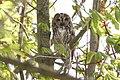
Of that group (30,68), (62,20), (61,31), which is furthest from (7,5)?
(62,20)

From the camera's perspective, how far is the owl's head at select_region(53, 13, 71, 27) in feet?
11.3

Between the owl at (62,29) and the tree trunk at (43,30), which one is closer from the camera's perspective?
the owl at (62,29)

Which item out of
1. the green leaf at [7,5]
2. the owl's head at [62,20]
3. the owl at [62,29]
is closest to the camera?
the green leaf at [7,5]

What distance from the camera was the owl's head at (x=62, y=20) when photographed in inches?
136

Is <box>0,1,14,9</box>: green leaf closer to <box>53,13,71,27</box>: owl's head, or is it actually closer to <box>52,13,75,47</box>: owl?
<box>52,13,75,47</box>: owl

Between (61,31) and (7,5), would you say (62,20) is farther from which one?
(7,5)

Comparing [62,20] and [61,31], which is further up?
[62,20]

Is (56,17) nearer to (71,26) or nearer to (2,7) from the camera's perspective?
(71,26)

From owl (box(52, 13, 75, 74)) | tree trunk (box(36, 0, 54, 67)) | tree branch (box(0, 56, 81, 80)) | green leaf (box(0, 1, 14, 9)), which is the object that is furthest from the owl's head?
tree branch (box(0, 56, 81, 80))

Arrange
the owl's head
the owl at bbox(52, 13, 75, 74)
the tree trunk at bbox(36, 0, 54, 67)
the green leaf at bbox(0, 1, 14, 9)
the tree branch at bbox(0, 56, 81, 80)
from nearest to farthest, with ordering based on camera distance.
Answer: the tree branch at bbox(0, 56, 81, 80) → the green leaf at bbox(0, 1, 14, 9) → the owl at bbox(52, 13, 75, 74) → the owl's head → the tree trunk at bbox(36, 0, 54, 67)

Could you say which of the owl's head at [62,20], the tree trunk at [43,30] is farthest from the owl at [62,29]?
the tree trunk at [43,30]

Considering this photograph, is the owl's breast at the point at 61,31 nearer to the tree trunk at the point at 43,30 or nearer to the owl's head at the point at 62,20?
the owl's head at the point at 62,20

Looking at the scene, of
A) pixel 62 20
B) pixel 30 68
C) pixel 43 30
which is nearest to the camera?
pixel 30 68

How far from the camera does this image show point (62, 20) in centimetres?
352
